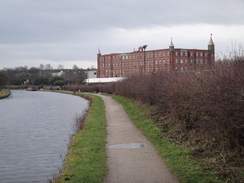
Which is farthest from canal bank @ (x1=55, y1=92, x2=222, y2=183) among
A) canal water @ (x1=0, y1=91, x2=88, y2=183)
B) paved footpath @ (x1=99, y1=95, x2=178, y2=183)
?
canal water @ (x1=0, y1=91, x2=88, y2=183)

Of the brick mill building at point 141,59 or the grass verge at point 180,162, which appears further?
the brick mill building at point 141,59

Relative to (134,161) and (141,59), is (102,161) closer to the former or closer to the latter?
(134,161)

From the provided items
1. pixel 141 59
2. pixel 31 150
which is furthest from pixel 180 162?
pixel 141 59

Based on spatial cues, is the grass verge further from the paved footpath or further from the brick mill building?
the brick mill building

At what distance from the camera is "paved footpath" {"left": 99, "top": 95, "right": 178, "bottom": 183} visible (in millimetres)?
8141

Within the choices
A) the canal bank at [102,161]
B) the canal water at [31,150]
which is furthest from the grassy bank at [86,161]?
the canal water at [31,150]

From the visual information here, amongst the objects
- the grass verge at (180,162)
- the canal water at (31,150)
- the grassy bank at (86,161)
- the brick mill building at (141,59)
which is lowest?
the canal water at (31,150)

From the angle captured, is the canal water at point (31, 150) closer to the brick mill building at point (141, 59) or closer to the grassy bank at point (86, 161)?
the grassy bank at point (86, 161)

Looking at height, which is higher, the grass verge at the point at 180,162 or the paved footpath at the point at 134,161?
the grass verge at the point at 180,162

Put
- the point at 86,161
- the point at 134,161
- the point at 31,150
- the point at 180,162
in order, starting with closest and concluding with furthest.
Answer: the point at 180,162, the point at 134,161, the point at 86,161, the point at 31,150

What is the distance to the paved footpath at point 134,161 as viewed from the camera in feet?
26.7

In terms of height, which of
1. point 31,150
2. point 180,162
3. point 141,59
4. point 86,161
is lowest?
point 31,150

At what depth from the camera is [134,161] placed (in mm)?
9953

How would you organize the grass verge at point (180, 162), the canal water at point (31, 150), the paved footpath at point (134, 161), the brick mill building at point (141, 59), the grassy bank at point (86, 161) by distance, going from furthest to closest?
the brick mill building at point (141, 59) < the canal water at point (31, 150) < the grassy bank at point (86, 161) < the paved footpath at point (134, 161) < the grass verge at point (180, 162)
